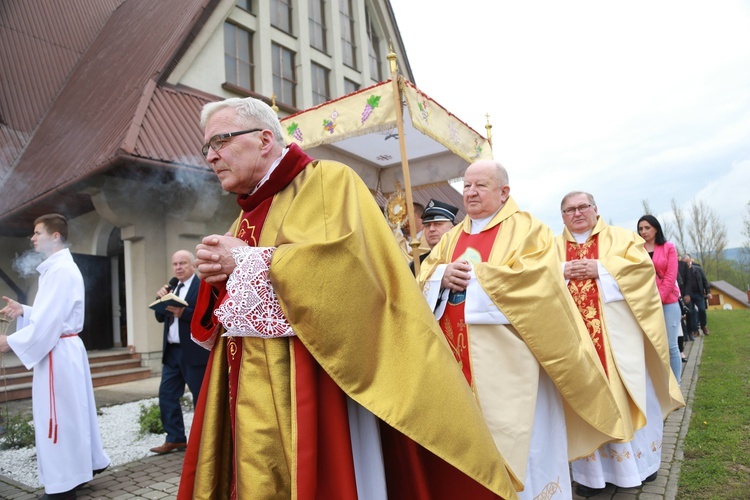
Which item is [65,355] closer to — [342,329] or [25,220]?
[342,329]

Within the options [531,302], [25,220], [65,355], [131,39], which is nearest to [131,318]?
[25,220]

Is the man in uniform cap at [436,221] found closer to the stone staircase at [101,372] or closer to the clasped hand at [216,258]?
the clasped hand at [216,258]

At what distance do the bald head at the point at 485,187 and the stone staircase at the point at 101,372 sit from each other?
724 cm

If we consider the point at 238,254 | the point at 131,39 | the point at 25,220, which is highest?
the point at 131,39

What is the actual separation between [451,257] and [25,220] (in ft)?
31.2

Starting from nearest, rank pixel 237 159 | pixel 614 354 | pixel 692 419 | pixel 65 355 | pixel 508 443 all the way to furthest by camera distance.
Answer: pixel 237 159, pixel 508 443, pixel 614 354, pixel 65 355, pixel 692 419

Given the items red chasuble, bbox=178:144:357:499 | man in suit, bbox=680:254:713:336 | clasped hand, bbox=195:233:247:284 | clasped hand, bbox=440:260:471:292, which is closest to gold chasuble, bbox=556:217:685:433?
clasped hand, bbox=440:260:471:292

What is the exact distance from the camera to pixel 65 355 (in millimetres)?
4055

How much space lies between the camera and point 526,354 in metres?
2.73

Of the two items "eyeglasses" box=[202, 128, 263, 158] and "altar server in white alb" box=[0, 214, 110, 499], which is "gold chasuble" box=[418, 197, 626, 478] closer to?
"eyeglasses" box=[202, 128, 263, 158]

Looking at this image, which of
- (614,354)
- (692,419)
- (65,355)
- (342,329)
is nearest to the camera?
(342,329)

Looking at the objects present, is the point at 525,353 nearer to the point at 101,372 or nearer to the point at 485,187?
the point at 485,187

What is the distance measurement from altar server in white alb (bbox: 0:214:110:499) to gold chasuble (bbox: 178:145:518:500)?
8.48 ft

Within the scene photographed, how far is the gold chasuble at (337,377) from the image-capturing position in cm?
164
